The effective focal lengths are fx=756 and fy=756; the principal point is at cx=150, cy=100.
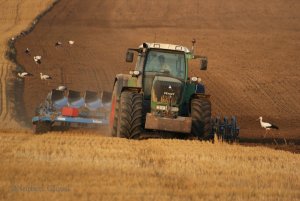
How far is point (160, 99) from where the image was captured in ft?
51.5

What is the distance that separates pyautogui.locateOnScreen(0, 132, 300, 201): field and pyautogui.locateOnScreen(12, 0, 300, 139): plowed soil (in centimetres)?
871

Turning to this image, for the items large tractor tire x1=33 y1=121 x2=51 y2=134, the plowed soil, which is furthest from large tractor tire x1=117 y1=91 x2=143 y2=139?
the plowed soil

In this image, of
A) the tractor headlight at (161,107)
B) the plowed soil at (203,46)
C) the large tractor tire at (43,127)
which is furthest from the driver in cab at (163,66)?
the plowed soil at (203,46)

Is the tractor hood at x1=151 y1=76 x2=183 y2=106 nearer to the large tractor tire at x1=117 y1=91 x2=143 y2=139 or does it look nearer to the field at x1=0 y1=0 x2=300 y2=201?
the large tractor tire at x1=117 y1=91 x2=143 y2=139

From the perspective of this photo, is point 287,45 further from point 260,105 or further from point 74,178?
point 74,178

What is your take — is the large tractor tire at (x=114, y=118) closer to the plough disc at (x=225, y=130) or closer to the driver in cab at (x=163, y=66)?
the driver in cab at (x=163, y=66)

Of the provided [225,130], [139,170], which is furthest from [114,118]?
[139,170]

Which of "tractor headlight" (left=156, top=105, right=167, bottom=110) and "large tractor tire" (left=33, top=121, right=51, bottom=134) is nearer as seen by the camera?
"tractor headlight" (left=156, top=105, right=167, bottom=110)

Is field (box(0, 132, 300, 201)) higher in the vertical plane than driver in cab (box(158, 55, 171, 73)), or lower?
lower

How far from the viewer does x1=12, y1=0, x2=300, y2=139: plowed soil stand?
28.3 metres

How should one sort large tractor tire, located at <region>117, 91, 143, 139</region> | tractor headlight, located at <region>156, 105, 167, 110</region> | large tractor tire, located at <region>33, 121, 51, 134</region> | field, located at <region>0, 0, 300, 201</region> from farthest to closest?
large tractor tire, located at <region>33, 121, 51, 134</region>, tractor headlight, located at <region>156, 105, 167, 110</region>, large tractor tire, located at <region>117, 91, 143, 139</region>, field, located at <region>0, 0, 300, 201</region>

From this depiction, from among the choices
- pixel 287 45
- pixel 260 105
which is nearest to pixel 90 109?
pixel 260 105

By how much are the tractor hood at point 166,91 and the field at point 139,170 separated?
121cm

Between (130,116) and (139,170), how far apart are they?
4.78m
